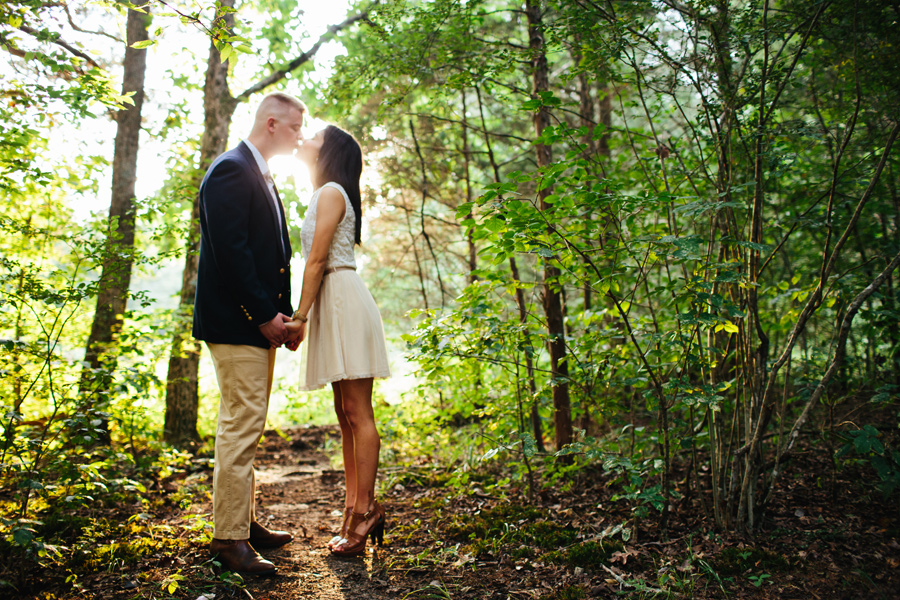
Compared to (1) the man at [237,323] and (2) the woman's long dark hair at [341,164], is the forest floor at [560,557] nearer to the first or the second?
(1) the man at [237,323]

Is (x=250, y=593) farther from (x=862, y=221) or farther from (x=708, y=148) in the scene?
(x=862, y=221)

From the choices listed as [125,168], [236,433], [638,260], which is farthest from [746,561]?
[125,168]

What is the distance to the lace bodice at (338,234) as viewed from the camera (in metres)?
2.67

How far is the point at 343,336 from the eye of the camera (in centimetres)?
259

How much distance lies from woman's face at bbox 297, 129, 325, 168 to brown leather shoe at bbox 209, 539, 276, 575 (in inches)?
78.0

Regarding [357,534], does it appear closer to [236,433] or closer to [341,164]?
[236,433]

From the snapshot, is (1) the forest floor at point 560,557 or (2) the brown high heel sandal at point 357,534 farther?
(2) the brown high heel sandal at point 357,534

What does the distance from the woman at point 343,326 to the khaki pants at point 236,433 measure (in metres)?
0.30

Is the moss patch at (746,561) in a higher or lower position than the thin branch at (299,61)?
lower

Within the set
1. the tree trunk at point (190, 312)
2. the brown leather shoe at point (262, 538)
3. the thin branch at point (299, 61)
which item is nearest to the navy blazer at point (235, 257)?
the brown leather shoe at point (262, 538)

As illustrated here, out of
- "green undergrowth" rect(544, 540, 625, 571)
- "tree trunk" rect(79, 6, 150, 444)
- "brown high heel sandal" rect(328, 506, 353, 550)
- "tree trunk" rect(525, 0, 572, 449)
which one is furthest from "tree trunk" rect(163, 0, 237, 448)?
"green undergrowth" rect(544, 540, 625, 571)

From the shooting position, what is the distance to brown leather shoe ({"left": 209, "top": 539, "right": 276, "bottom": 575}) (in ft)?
7.29

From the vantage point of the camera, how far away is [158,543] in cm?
253

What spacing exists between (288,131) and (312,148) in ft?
0.56
